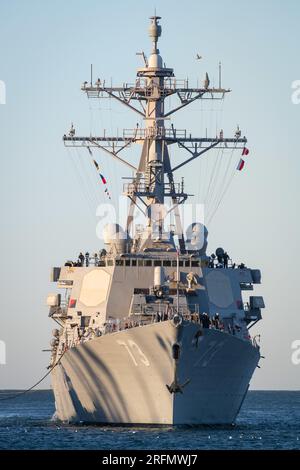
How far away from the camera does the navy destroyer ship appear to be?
159 ft

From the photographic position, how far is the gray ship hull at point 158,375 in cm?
4791

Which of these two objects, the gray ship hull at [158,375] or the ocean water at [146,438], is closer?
the ocean water at [146,438]

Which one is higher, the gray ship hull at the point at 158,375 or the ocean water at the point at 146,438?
the gray ship hull at the point at 158,375

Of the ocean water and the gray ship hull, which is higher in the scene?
the gray ship hull

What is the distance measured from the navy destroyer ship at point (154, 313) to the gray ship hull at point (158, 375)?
0.14 ft

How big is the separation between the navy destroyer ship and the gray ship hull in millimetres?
44

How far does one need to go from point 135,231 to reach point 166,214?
128cm

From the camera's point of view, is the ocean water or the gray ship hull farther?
the gray ship hull

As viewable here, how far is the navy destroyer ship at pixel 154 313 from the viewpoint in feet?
159

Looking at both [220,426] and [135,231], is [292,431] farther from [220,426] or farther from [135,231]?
[135,231]

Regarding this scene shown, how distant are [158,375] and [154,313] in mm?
3429

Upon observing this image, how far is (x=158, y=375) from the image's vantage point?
48094 mm

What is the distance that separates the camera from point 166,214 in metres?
56.2
